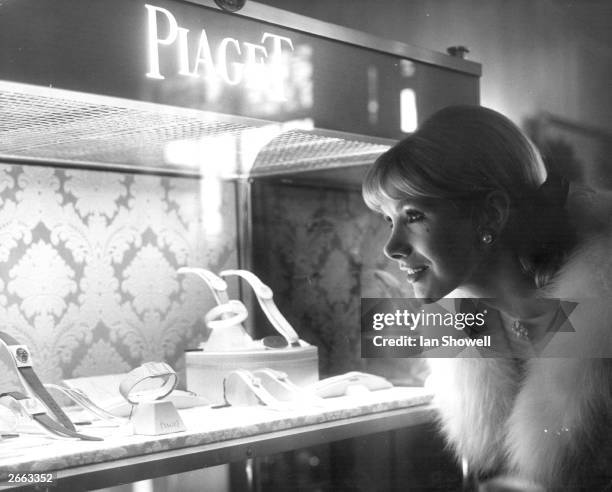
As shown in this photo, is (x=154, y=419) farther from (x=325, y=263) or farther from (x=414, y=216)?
(x=414, y=216)

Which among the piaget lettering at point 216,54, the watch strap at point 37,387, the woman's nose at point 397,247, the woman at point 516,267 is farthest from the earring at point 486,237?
the watch strap at point 37,387

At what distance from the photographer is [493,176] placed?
1.23m

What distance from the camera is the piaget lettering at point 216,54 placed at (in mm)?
1409

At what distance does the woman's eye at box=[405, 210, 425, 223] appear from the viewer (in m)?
1.27

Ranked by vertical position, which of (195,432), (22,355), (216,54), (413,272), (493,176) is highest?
(216,54)

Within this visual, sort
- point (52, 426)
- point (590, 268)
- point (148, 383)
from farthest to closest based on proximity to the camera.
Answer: point (148, 383), point (52, 426), point (590, 268)

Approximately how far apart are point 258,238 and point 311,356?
0.73 feet

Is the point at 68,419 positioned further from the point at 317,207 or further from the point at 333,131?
the point at 333,131

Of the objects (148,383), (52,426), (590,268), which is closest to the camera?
(590,268)

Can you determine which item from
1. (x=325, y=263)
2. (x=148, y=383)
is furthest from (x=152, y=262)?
(x=325, y=263)

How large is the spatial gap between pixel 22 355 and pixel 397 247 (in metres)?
0.61

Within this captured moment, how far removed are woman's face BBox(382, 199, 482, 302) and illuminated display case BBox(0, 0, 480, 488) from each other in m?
0.06

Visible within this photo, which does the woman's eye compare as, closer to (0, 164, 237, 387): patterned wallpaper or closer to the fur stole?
the fur stole

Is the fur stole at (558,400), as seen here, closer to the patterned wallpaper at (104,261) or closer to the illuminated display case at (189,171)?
the illuminated display case at (189,171)
